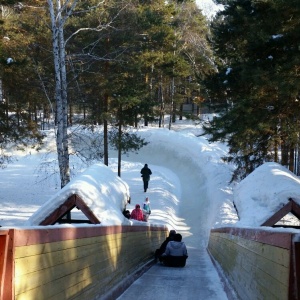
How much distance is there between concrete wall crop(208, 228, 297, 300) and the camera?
416 centimetres

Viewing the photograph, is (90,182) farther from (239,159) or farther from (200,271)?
(239,159)

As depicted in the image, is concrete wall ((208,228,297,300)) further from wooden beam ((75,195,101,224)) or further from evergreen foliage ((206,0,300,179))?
evergreen foliage ((206,0,300,179))

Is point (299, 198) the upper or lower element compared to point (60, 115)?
lower

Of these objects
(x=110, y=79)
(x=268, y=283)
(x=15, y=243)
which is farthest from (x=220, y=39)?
(x=15, y=243)

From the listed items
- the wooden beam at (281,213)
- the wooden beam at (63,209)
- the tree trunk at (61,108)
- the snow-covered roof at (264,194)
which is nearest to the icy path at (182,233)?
the snow-covered roof at (264,194)

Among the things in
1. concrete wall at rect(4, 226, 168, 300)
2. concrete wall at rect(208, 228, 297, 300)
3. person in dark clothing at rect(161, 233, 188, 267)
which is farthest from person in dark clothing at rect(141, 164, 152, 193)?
concrete wall at rect(208, 228, 297, 300)

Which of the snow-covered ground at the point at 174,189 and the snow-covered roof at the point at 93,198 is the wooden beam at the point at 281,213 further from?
the snow-covered roof at the point at 93,198

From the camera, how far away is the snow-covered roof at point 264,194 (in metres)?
9.91

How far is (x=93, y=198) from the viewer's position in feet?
29.8

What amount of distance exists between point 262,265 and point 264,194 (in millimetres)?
5335

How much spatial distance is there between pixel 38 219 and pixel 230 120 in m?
10.8

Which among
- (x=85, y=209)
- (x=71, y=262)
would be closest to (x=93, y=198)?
(x=85, y=209)

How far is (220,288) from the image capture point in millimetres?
9320

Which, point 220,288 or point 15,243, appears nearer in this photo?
point 15,243
